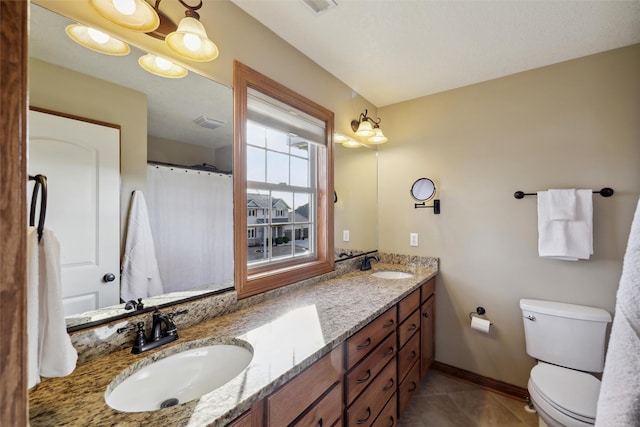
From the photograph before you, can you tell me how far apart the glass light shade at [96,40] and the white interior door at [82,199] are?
0.28m

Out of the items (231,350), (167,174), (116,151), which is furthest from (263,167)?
(231,350)

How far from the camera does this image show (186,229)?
4.23 feet

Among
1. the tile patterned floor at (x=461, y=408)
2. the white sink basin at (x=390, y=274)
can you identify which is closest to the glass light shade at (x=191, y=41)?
the white sink basin at (x=390, y=274)

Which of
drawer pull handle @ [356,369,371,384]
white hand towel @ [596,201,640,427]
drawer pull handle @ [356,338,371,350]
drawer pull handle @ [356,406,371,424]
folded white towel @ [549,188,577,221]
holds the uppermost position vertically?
folded white towel @ [549,188,577,221]

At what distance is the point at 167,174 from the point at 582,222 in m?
2.50

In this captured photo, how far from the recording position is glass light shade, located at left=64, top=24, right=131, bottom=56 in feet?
3.04

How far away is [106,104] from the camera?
3.34 ft

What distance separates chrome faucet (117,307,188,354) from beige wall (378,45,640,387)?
2.07 metres

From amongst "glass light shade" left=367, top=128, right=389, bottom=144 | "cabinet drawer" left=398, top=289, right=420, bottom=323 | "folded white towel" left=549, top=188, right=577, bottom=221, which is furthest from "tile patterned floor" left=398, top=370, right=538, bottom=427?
"glass light shade" left=367, top=128, right=389, bottom=144

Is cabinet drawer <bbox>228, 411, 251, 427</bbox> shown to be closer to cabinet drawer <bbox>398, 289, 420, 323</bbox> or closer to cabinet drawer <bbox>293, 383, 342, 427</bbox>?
cabinet drawer <bbox>293, 383, 342, 427</bbox>

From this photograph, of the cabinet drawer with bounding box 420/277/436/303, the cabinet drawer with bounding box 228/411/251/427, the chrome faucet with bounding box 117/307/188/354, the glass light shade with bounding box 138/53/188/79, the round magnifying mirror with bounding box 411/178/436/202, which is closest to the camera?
→ the cabinet drawer with bounding box 228/411/251/427

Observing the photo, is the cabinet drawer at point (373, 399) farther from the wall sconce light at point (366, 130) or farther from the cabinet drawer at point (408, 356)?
the wall sconce light at point (366, 130)

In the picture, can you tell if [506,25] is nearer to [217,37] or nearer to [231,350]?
[217,37]

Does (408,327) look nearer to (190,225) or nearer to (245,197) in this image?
(245,197)
